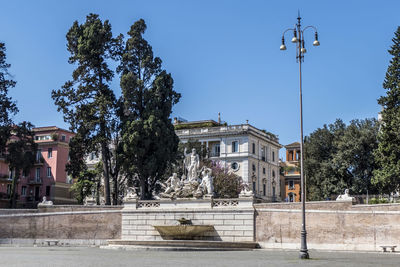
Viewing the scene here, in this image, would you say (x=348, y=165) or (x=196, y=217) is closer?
(x=196, y=217)

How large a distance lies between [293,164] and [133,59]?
49.8 metres

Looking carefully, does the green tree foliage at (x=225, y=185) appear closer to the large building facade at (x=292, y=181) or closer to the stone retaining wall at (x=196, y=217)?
the stone retaining wall at (x=196, y=217)

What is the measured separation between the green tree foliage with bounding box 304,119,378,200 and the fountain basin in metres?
18.3

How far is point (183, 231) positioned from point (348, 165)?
2212 centimetres

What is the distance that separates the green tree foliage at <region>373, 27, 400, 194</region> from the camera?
38.2 m

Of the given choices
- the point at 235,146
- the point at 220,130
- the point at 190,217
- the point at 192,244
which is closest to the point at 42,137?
the point at 220,130

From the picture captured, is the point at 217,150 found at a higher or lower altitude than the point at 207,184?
higher

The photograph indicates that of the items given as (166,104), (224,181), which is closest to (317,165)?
(224,181)

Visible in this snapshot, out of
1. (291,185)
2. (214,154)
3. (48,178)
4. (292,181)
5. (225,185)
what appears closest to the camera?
(225,185)

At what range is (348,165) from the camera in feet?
158

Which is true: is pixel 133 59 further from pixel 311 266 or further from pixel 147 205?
pixel 311 266

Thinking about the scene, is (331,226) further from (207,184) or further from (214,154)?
(214,154)

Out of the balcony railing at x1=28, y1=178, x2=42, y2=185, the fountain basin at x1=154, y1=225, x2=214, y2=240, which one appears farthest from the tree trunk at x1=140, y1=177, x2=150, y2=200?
the balcony railing at x1=28, y1=178, x2=42, y2=185

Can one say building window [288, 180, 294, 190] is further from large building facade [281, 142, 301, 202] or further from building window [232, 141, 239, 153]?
building window [232, 141, 239, 153]
